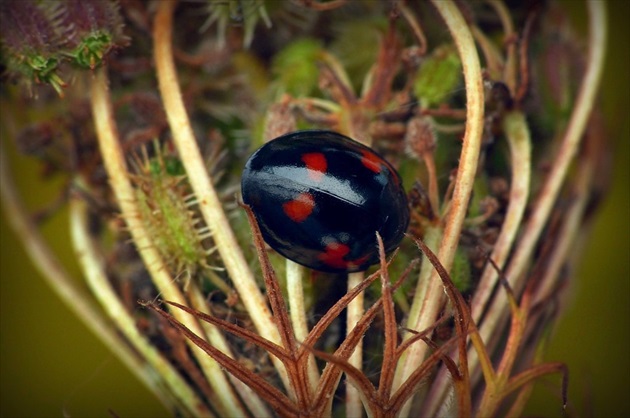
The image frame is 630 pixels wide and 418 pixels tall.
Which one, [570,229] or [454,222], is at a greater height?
[454,222]

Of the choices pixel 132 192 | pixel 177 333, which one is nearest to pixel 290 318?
pixel 177 333

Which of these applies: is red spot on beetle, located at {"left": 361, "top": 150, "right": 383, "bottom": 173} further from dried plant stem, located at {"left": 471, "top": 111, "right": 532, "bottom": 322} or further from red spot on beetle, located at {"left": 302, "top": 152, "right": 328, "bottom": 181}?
dried plant stem, located at {"left": 471, "top": 111, "right": 532, "bottom": 322}

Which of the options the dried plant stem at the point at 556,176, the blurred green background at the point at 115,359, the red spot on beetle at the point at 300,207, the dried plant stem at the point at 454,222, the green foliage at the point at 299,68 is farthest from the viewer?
the blurred green background at the point at 115,359

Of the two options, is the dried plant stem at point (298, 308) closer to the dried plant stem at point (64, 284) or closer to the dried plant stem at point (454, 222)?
the dried plant stem at point (454, 222)

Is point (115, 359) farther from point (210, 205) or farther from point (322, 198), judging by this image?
point (322, 198)

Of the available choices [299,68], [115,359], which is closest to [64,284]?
[115,359]

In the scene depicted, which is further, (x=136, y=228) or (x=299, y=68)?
(x=299, y=68)

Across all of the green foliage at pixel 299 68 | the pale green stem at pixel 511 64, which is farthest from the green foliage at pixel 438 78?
the green foliage at pixel 299 68
